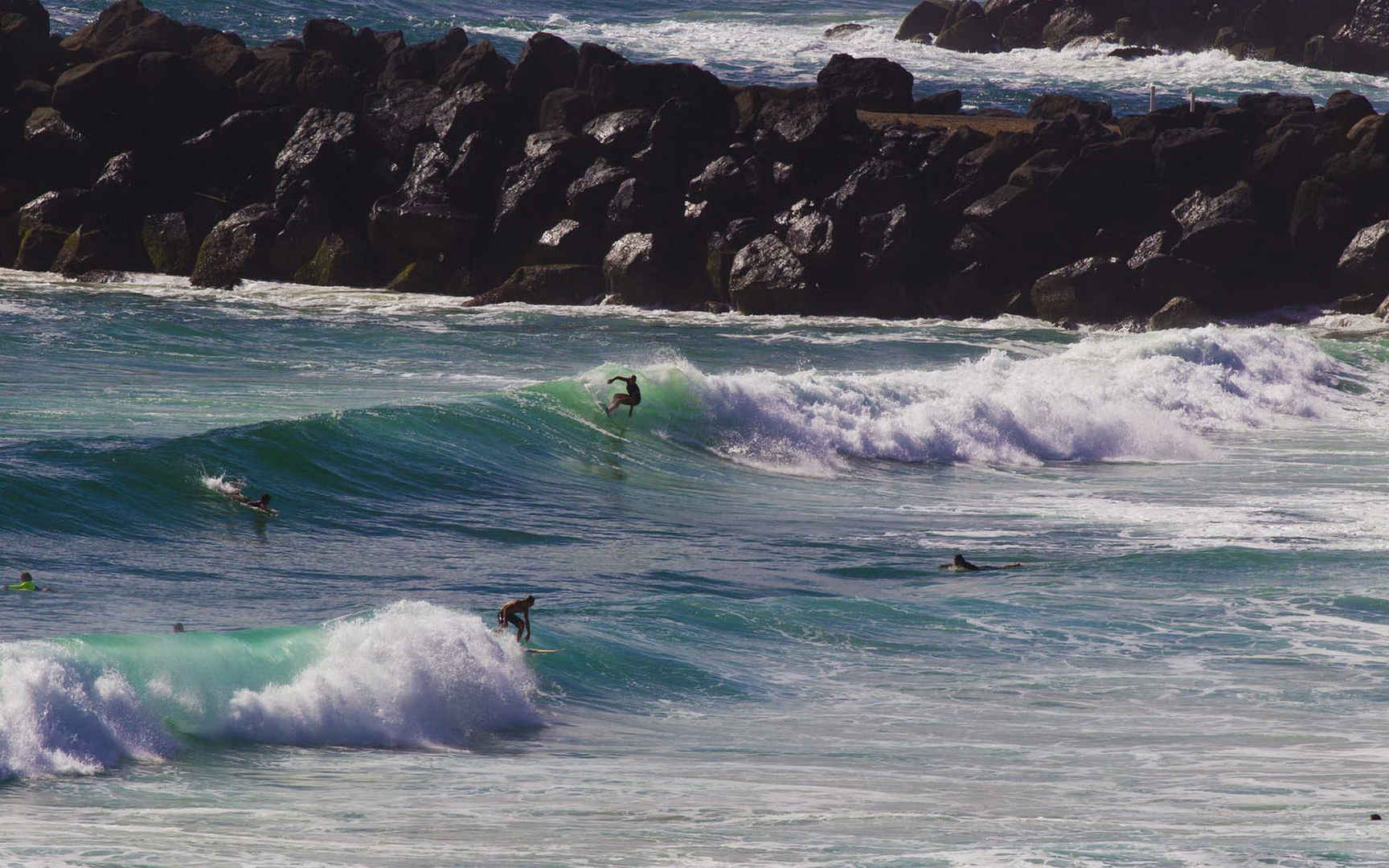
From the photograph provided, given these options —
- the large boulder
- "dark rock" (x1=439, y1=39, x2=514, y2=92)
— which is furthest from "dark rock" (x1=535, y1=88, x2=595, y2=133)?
the large boulder

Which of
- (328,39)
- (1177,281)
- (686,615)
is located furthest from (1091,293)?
(328,39)

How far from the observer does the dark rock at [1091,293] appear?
29234 mm

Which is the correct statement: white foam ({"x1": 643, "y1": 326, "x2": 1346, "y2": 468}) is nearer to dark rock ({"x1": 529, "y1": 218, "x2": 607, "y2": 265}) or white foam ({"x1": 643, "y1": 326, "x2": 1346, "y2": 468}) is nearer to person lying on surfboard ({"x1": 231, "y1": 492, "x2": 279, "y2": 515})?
person lying on surfboard ({"x1": 231, "y1": 492, "x2": 279, "y2": 515})

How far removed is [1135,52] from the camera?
223 feet

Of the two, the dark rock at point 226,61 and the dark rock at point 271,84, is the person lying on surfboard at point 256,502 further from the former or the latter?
the dark rock at point 226,61

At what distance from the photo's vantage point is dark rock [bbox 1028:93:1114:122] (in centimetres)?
3816

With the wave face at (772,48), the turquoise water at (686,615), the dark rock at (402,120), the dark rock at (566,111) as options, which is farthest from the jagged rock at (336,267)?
the wave face at (772,48)

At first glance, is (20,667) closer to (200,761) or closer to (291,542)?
(200,761)

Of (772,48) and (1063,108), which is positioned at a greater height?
(772,48)

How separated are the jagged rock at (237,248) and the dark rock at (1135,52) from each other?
44943 mm

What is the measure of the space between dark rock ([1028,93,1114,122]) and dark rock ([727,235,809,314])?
1066 cm

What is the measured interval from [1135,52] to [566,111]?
135 ft

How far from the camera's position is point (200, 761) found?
7855 mm

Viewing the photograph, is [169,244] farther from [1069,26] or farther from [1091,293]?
[1069,26]
